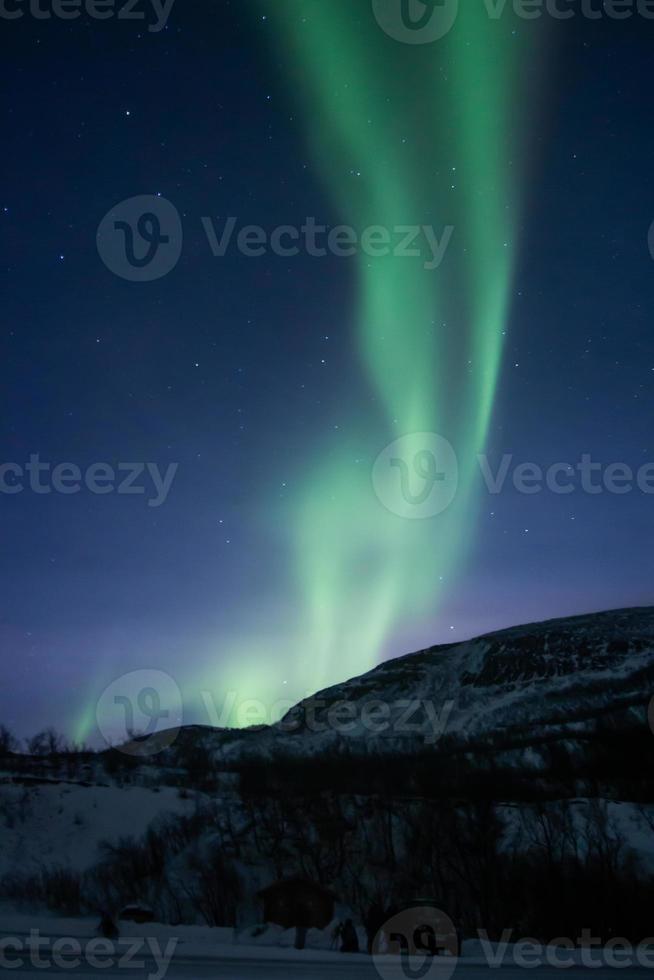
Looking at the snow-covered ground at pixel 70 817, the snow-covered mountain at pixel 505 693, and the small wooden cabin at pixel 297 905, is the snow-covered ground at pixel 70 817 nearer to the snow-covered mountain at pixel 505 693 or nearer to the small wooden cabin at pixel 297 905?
the small wooden cabin at pixel 297 905

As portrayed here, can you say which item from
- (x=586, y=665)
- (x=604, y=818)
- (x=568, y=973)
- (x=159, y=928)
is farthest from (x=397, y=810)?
(x=586, y=665)

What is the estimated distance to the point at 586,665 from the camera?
16350cm

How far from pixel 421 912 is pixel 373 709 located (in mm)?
129365

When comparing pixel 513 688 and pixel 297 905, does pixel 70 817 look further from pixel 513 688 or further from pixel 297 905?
pixel 513 688
